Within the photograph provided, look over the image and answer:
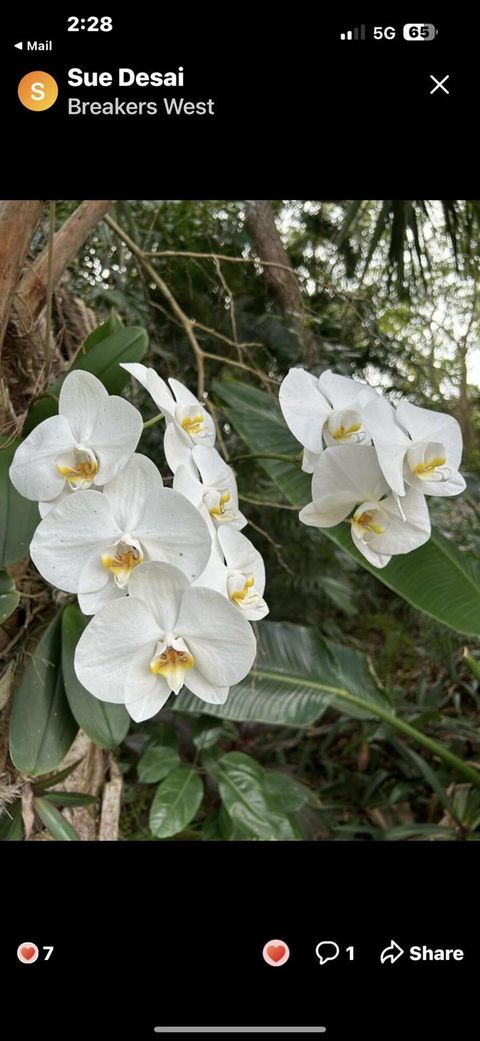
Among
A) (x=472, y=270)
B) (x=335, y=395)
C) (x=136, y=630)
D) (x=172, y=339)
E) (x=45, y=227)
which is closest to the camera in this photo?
(x=136, y=630)

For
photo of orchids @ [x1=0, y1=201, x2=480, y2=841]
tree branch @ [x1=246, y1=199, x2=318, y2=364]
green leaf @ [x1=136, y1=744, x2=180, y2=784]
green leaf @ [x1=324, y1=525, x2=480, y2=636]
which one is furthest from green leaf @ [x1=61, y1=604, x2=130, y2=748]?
tree branch @ [x1=246, y1=199, x2=318, y2=364]

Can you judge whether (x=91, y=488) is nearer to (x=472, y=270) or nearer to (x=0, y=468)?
(x=0, y=468)
